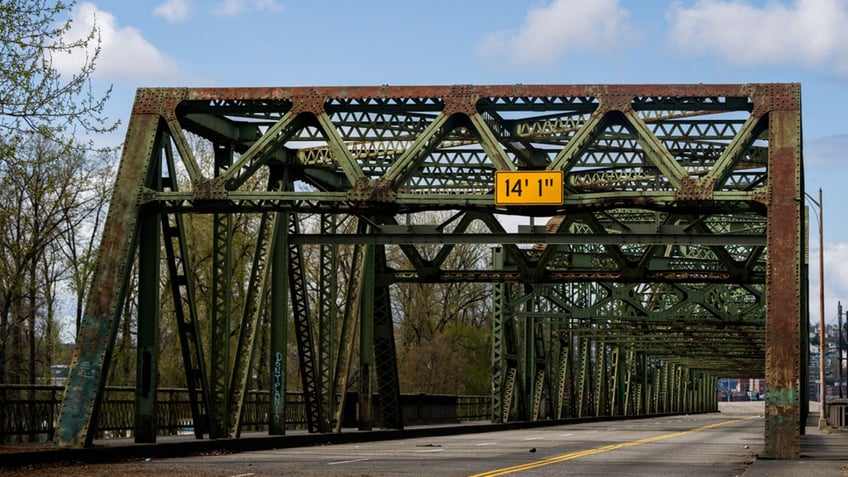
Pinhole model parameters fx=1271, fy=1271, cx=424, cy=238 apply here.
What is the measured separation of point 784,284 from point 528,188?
17.4 feet

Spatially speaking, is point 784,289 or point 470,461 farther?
point 784,289

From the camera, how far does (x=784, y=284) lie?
2438 centimetres

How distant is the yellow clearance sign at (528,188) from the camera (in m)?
25.4

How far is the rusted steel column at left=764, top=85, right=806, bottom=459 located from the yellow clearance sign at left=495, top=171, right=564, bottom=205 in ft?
13.7

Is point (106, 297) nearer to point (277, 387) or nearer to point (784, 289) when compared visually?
point (277, 387)

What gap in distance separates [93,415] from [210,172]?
2740cm

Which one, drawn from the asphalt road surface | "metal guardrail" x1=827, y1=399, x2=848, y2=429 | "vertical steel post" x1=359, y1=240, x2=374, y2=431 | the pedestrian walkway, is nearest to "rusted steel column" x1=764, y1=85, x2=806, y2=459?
the pedestrian walkway

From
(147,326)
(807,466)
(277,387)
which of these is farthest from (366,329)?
(807,466)

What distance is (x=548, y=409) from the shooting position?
208 ft

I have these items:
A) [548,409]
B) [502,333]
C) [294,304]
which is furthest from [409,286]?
[294,304]

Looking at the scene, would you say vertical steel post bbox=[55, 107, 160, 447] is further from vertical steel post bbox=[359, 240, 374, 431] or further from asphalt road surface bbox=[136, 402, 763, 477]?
vertical steel post bbox=[359, 240, 374, 431]

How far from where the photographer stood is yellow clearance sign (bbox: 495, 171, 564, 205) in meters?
25.4

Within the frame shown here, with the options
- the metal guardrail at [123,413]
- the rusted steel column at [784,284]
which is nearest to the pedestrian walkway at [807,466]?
the rusted steel column at [784,284]

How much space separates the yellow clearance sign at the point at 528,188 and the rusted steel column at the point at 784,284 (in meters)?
4.19
